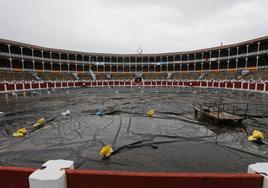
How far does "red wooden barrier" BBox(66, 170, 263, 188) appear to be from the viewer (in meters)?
1.76

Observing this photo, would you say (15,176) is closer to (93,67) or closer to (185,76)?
(185,76)

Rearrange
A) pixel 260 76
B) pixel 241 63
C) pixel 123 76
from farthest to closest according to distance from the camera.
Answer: pixel 123 76 → pixel 241 63 → pixel 260 76

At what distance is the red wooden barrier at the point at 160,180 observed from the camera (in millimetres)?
1764

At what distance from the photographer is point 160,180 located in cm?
179

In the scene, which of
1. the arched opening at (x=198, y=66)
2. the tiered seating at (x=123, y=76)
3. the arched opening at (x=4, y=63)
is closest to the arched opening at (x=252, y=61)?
the arched opening at (x=198, y=66)

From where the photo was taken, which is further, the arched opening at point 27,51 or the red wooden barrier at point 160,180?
the arched opening at point 27,51

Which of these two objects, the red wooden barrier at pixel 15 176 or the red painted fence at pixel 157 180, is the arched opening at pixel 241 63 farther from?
the red wooden barrier at pixel 15 176

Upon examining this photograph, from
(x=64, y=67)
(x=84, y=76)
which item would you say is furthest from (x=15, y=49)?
(x=84, y=76)

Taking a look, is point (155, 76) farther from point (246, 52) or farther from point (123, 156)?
point (123, 156)

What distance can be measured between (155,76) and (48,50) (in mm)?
34727

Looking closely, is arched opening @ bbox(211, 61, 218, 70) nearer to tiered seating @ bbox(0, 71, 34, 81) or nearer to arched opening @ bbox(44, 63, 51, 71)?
tiered seating @ bbox(0, 71, 34, 81)

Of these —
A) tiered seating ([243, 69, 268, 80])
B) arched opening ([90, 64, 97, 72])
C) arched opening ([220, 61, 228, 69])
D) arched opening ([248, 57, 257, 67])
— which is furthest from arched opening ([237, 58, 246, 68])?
arched opening ([90, 64, 97, 72])

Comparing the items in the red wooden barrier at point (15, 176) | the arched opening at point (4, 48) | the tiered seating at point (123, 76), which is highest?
the arched opening at point (4, 48)

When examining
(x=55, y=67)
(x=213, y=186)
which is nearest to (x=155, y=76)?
(x=55, y=67)
